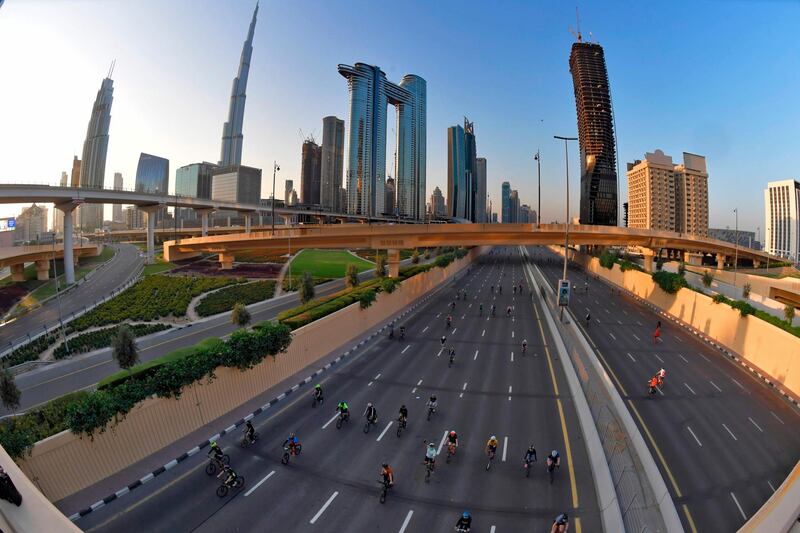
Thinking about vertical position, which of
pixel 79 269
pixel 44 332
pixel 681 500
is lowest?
pixel 681 500

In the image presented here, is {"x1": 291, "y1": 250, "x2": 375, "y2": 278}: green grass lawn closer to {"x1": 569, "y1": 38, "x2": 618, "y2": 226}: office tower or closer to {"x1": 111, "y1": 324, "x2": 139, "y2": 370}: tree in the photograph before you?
{"x1": 111, "y1": 324, "x2": 139, "y2": 370}: tree

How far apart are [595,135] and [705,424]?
147363 mm

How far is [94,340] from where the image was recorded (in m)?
26.9

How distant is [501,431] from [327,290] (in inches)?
1284

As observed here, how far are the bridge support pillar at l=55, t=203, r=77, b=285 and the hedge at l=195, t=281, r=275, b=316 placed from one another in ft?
59.0

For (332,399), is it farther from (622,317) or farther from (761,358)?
(622,317)

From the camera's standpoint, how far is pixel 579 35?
6309 inches

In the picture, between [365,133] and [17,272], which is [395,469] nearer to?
[17,272]

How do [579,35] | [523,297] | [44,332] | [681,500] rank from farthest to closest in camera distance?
[579,35], [523,297], [44,332], [681,500]

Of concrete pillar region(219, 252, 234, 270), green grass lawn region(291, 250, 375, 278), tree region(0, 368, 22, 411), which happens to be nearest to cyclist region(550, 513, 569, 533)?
tree region(0, 368, 22, 411)

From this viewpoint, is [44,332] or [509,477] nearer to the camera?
[509,477]

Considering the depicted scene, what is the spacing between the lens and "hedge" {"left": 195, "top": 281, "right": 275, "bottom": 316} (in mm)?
35375

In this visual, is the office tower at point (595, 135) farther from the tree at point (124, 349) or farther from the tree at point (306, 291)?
the tree at point (124, 349)

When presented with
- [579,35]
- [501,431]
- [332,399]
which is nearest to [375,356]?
[332,399]
